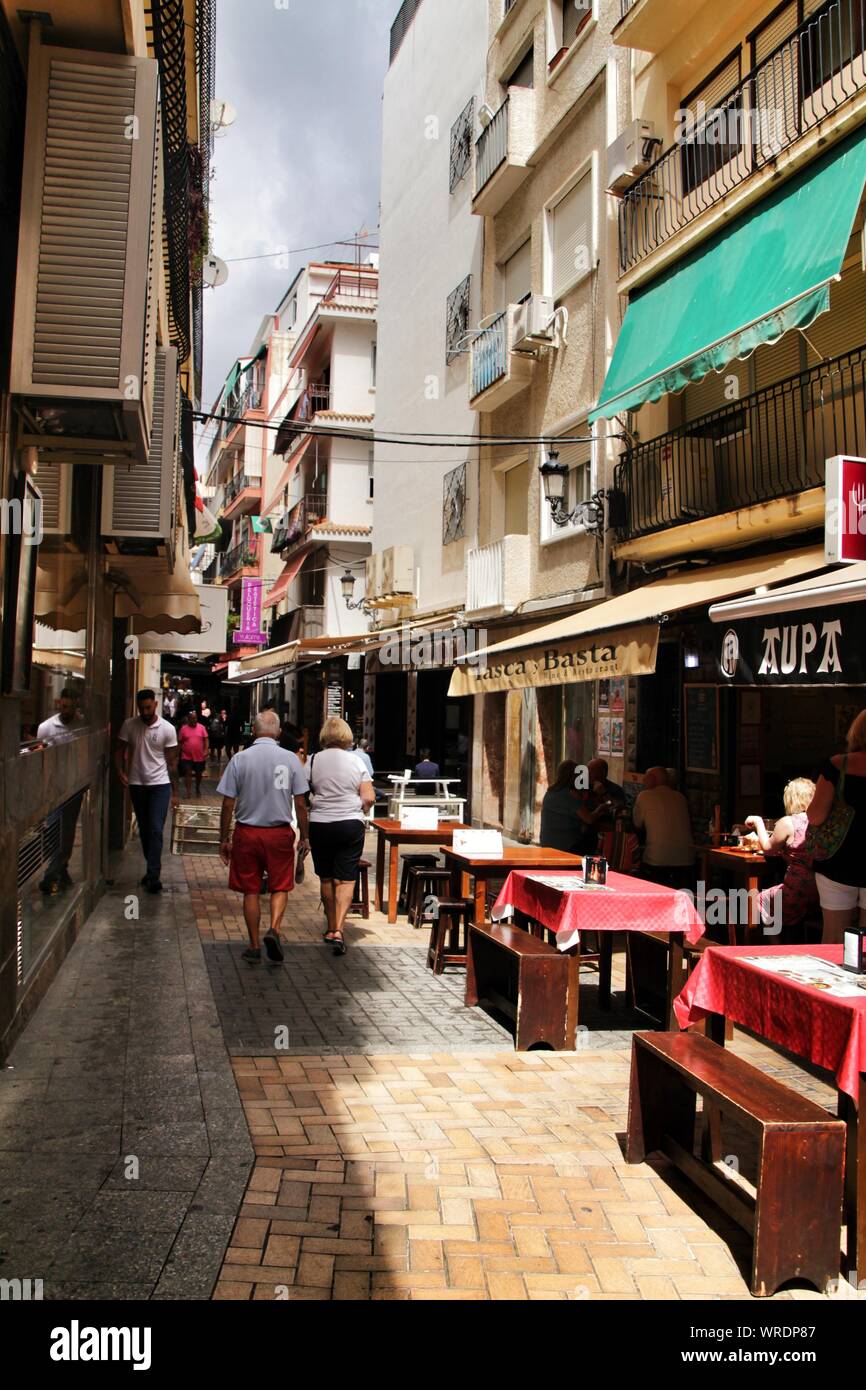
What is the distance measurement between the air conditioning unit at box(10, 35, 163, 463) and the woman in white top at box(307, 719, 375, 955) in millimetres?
3885

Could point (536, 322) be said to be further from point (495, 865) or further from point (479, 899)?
point (479, 899)

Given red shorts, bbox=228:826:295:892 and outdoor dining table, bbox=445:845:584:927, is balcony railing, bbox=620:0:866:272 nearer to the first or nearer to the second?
outdoor dining table, bbox=445:845:584:927

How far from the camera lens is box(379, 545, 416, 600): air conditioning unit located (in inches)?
938

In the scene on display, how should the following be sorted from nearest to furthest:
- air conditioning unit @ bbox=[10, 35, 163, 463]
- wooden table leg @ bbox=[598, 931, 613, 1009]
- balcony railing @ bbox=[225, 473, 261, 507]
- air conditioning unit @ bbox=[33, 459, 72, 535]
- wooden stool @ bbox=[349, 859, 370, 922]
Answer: air conditioning unit @ bbox=[10, 35, 163, 463], air conditioning unit @ bbox=[33, 459, 72, 535], wooden table leg @ bbox=[598, 931, 613, 1009], wooden stool @ bbox=[349, 859, 370, 922], balcony railing @ bbox=[225, 473, 261, 507]

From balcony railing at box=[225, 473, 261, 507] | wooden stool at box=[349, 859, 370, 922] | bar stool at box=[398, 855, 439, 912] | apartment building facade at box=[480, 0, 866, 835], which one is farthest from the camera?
balcony railing at box=[225, 473, 261, 507]

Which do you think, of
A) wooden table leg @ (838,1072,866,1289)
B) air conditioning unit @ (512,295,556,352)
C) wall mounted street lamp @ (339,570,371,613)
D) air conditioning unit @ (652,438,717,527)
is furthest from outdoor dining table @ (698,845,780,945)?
wall mounted street lamp @ (339,570,371,613)

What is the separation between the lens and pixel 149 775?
11.3m

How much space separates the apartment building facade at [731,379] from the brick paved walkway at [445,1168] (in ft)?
9.80

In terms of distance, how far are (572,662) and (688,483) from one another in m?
2.84

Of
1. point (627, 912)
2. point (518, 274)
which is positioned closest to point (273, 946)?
point (627, 912)

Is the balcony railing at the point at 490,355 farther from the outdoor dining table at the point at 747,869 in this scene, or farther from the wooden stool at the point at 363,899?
the outdoor dining table at the point at 747,869

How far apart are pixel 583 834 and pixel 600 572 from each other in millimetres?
5252
